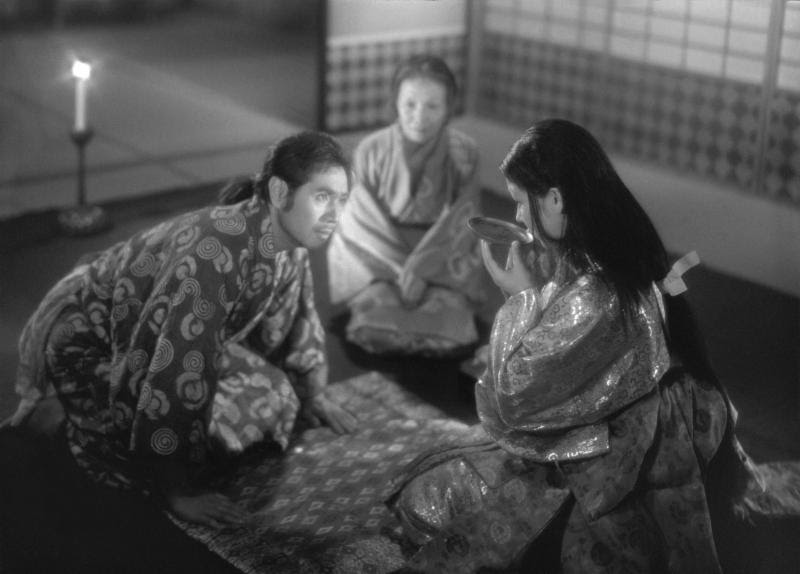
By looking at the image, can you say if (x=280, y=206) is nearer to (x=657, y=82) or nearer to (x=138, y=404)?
(x=138, y=404)

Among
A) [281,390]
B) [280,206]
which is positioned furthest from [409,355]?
[280,206]

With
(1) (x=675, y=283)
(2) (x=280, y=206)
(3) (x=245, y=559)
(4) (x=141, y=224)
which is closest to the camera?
(1) (x=675, y=283)

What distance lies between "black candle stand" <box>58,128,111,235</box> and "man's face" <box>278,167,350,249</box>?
7.43 feet

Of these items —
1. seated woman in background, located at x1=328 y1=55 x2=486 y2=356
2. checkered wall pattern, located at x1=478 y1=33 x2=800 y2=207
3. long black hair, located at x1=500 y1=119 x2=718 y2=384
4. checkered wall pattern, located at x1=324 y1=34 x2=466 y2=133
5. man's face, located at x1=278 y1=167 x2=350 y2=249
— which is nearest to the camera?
long black hair, located at x1=500 y1=119 x2=718 y2=384

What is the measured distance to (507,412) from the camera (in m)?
3.04

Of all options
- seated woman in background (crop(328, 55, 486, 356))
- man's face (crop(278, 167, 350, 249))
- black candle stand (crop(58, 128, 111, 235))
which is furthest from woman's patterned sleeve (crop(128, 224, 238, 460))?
black candle stand (crop(58, 128, 111, 235))

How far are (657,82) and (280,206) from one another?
3.04 m

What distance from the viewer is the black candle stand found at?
5477mm

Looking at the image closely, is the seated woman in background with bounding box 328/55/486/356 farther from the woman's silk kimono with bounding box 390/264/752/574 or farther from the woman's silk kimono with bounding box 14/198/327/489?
the woman's silk kimono with bounding box 390/264/752/574

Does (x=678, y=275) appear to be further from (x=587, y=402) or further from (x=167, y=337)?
(x=167, y=337)

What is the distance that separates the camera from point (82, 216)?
5.54 m

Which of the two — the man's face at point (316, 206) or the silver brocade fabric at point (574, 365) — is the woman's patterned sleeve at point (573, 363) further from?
the man's face at point (316, 206)

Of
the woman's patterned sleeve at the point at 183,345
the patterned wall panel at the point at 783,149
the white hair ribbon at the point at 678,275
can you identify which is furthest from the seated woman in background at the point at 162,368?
the patterned wall panel at the point at 783,149

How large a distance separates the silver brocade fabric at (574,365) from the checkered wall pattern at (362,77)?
364cm
